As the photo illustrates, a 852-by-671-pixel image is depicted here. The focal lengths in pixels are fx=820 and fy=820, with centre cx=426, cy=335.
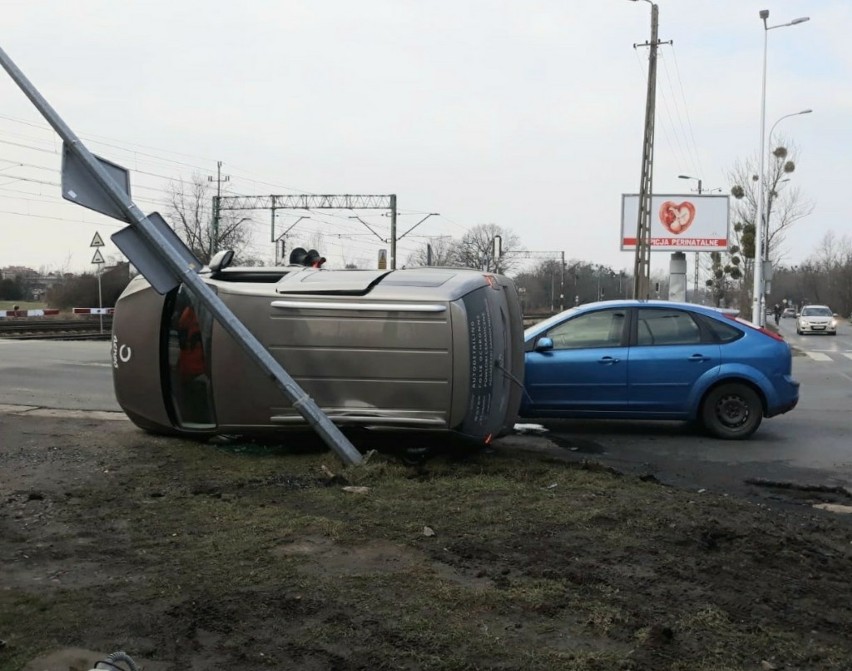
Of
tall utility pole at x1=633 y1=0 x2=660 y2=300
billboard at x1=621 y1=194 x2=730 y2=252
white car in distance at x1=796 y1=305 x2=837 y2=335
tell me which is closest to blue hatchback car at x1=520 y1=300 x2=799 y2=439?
tall utility pole at x1=633 y1=0 x2=660 y2=300

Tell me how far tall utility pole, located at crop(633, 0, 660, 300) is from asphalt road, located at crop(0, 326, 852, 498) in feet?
38.8

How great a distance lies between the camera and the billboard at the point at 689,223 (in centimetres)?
3906

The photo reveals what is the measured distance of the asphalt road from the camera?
24.7 feet

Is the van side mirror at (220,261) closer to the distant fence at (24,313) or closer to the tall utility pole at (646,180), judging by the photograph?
the tall utility pole at (646,180)

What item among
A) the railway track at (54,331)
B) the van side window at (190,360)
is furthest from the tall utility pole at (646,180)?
the van side window at (190,360)

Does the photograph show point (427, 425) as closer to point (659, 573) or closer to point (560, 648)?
point (659, 573)

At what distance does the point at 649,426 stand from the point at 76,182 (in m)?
7.02

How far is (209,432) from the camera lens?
748cm

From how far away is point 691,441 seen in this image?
909 centimetres

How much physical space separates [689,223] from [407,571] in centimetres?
3803

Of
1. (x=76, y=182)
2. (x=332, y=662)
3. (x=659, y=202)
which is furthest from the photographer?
(x=659, y=202)

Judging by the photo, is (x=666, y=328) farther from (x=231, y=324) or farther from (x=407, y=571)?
(x=407, y=571)

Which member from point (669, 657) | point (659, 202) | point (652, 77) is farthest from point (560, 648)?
point (659, 202)

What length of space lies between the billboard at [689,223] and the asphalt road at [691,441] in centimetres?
2513
